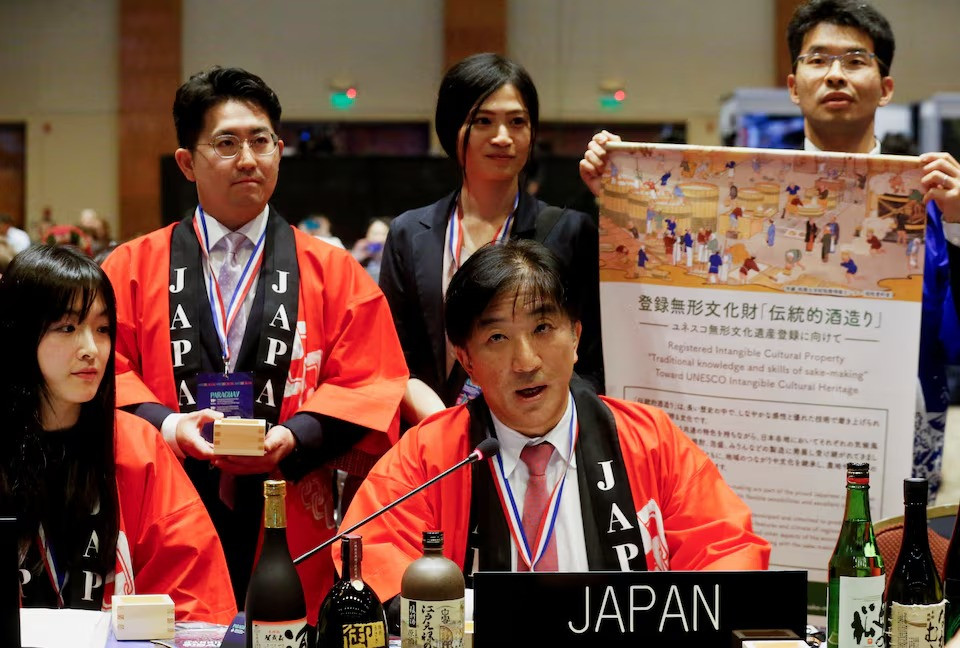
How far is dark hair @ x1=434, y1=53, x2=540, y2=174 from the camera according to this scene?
2855 millimetres

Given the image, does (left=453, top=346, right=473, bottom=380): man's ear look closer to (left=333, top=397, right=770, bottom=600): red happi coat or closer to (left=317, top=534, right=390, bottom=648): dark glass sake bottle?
(left=333, top=397, right=770, bottom=600): red happi coat

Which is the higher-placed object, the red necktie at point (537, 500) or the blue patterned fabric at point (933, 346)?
the blue patterned fabric at point (933, 346)

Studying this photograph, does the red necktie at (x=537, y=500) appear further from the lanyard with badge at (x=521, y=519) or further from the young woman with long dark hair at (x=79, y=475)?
the young woman with long dark hair at (x=79, y=475)

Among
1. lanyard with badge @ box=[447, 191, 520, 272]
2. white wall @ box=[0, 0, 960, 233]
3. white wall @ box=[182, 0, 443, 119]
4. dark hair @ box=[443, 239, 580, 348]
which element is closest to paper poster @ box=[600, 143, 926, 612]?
lanyard with badge @ box=[447, 191, 520, 272]

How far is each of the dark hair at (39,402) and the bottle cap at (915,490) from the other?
4.21 ft

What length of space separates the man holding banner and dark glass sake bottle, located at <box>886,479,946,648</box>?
3.82 ft

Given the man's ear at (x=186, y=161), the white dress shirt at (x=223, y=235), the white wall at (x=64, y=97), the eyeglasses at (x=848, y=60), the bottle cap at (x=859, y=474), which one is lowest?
the bottle cap at (x=859, y=474)

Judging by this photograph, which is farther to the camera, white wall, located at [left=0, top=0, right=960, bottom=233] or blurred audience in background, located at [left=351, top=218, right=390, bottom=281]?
white wall, located at [left=0, top=0, right=960, bottom=233]

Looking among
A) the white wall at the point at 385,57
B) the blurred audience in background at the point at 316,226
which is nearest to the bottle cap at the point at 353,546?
the blurred audience in background at the point at 316,226

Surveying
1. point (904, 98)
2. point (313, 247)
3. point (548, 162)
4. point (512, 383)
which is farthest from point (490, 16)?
point (512, 383)

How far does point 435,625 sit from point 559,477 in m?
0.64

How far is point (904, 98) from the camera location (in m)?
12.0

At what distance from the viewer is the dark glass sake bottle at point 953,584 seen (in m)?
1.83

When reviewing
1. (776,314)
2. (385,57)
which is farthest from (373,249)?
(776,314)
